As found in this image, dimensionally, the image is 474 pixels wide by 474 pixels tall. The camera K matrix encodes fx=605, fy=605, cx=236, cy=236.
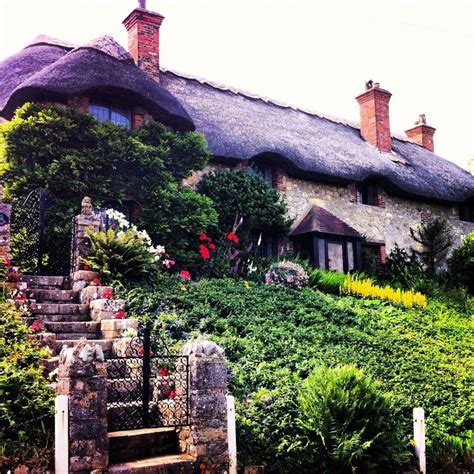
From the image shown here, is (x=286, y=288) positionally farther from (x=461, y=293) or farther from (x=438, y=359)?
(x=461, y=293)

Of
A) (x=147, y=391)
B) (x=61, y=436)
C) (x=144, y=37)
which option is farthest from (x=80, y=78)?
(x=61, y=436)

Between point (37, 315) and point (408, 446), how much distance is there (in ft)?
16.2

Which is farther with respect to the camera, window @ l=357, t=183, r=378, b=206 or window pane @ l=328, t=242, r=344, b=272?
window @ l=357, t=183, r=378, b=206

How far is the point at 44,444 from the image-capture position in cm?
538

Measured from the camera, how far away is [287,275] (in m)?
12.4

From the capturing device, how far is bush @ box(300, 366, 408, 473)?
19.8ft

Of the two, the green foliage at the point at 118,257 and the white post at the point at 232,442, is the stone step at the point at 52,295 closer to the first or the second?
the green foliage at the point at 118,257

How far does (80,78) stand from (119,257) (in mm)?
4666

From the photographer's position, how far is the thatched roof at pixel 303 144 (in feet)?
51.2

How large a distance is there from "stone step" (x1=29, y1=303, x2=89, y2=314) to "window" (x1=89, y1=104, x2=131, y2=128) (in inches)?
223

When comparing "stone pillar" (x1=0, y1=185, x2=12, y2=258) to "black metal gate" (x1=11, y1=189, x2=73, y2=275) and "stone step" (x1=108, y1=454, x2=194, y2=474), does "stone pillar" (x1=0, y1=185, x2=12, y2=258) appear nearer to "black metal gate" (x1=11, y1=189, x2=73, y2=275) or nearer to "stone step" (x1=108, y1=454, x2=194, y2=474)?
"black metal gate" (x1=11, y1=189, x2=73, y2=275)

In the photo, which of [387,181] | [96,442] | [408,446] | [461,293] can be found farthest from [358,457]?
[387,181]

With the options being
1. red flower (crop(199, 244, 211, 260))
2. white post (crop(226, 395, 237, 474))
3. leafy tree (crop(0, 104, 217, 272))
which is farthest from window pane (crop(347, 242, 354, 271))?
white post (crop(226, 395, 237, 474))

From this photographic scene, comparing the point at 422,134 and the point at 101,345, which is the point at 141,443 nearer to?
the point at 101,345
